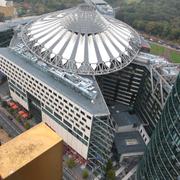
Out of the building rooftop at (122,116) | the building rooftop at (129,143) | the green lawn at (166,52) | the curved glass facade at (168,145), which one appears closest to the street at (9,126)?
the building rooftop at (122,116)

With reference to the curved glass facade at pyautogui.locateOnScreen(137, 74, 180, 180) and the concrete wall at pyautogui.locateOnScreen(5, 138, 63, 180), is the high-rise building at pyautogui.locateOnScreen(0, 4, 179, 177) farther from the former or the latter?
the concrete wall at pyautogui.locateOnScreen(5, 138, 63, 180)

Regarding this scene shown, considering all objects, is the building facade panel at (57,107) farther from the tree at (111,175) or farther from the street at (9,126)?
the tree at (111,175)

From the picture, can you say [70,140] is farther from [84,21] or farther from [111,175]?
[84,21]

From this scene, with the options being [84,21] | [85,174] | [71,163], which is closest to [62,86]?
[71,163]

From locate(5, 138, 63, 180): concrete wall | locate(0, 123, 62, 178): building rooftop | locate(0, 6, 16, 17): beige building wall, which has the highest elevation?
locate(0, 6, 16, 17): beige building wall

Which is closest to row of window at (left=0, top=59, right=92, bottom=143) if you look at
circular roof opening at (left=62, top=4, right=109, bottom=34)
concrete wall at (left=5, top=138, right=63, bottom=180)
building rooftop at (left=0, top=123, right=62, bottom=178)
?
concrete wall at (left=5, top=138, right=63, bottom=180)

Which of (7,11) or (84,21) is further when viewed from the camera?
(7,11)
